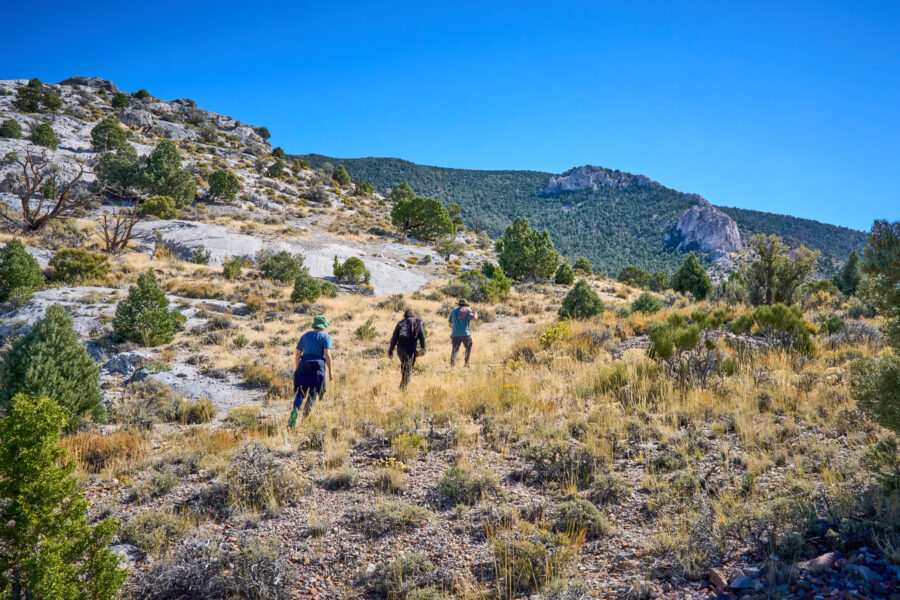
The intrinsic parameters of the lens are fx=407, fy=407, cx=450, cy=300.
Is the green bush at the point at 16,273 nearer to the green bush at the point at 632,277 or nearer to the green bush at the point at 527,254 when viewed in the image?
the green bush at the point at 527,254

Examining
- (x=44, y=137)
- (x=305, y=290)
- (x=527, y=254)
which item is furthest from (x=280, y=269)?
(x=44, y=137)

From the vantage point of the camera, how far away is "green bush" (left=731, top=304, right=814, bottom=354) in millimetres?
8555

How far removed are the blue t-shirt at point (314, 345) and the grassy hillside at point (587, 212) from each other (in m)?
85.4

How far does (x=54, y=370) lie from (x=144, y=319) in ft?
20.6

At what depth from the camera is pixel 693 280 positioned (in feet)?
96.0

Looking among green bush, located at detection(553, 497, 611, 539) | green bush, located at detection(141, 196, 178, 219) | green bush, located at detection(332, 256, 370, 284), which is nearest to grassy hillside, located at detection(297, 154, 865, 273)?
green bush, located at detection(332, 256, 370, 284)

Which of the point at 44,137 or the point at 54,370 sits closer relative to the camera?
the point at 54,370

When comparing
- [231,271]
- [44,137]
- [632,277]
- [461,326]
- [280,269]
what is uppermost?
[44,137]

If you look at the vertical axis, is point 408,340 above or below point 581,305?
below

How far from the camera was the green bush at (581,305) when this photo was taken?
56.2ft

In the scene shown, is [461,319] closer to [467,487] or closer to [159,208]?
[467,487]

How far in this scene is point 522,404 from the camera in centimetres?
706

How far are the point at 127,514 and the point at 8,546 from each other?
2159 millimetres

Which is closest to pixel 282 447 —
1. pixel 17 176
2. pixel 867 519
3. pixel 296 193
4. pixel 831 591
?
pixel 831 591
